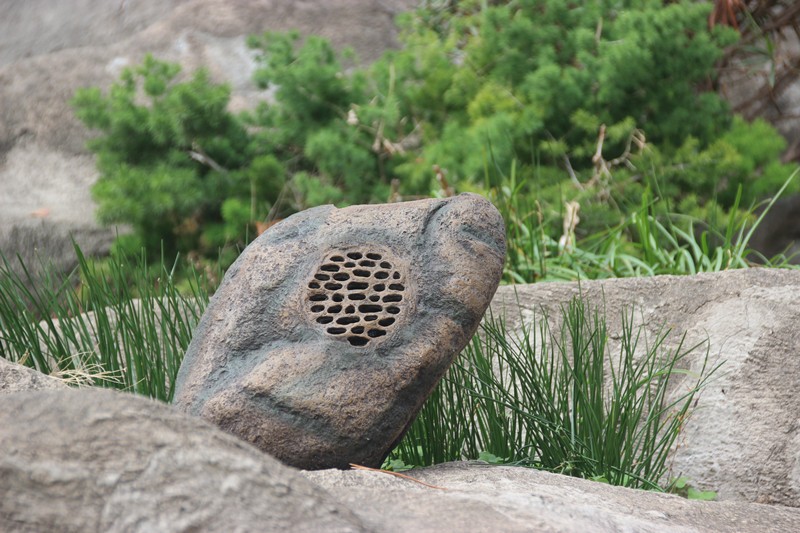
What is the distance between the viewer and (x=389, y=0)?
7.13 m

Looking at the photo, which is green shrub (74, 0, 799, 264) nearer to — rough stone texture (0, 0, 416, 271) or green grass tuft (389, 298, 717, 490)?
rough stone texture (0, 0, 416, 271)

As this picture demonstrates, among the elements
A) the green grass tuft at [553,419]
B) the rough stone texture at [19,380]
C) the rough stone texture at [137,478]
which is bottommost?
the green grass tuft at [553,419]

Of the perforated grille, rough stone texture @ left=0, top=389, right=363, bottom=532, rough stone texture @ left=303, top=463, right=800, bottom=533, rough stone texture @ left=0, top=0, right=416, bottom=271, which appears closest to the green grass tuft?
rough stone texture @ left=303, top=463, right=800, bottom=533

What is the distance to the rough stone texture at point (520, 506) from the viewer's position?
1.61 metres

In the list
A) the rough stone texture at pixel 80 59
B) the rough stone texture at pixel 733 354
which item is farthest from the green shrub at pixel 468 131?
the rough stone texture at pixel 733 354

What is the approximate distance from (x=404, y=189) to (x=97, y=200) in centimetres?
171

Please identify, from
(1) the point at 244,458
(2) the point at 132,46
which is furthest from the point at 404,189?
(1) the point at 244,458

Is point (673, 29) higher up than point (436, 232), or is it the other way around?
point (673, 29)

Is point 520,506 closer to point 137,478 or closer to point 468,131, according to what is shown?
point 137,478

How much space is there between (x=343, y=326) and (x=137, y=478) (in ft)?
2.53

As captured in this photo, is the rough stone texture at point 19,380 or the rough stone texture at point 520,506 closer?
the rough stone texture at point 520,506

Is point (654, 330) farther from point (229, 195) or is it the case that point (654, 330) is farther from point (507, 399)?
point (229, 195)

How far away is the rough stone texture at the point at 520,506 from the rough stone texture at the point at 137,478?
0.54 feet

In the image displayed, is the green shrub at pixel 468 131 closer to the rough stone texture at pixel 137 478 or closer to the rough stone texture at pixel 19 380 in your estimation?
the rough stone texture at pixel 19 380
